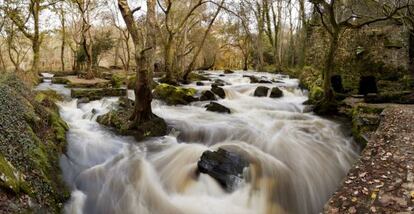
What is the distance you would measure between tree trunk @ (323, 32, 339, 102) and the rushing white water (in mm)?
982

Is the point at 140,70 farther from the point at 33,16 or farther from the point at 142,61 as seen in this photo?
the point at 33,16

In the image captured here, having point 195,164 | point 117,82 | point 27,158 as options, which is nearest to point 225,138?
point 195,164

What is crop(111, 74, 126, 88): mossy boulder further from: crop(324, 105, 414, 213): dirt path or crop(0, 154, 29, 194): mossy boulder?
crop(324, 105, 414, 213): dirt path

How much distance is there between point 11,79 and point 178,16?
23.2 metres

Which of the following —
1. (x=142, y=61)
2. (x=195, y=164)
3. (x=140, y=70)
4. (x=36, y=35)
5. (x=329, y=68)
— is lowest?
(x=195, y=164)

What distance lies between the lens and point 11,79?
8188 millimetres

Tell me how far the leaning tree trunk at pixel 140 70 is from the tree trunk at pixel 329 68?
19.0ft

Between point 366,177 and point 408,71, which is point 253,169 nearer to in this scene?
point 366,177

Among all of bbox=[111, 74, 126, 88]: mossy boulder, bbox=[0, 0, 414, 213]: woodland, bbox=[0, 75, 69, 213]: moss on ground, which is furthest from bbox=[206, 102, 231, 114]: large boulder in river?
bbox=[111, 74, 126, 88]: mossy boulder

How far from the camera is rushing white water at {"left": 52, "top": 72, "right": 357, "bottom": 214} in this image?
21.1 feet

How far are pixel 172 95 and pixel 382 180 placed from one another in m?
9.55

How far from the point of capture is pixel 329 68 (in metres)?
11.3

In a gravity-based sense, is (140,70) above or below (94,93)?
Result: above

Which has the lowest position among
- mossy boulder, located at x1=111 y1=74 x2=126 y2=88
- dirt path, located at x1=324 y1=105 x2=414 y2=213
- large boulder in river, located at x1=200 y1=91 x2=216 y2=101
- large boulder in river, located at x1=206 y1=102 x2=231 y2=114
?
dirt path, located at x1=324 y1=105 x2=414 y2=213
